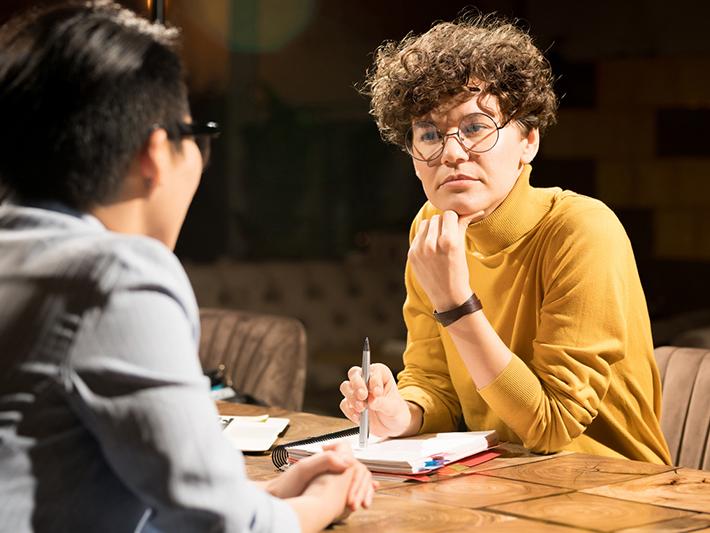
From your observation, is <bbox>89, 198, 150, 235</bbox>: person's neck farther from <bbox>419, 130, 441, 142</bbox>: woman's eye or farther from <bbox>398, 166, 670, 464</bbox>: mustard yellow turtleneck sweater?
<bbox>419, 130, 441, 142</bbox>: woman's eye

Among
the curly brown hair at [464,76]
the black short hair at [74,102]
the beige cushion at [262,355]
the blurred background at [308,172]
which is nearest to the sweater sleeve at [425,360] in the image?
the curly brown hair at [464,76]

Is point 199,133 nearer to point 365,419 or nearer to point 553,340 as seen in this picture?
point 365,419

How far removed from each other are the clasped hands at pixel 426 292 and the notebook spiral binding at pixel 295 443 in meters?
0.03

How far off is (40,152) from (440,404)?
1214 mm

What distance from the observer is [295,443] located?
178 cm

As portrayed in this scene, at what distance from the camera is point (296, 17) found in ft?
13.6

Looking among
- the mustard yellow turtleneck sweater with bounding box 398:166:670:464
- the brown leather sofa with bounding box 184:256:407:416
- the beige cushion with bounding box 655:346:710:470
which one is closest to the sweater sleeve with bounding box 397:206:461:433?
the mustard yellow turtleneck sweater with bounding box 398:166:670:464

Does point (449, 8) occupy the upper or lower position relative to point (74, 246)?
upper

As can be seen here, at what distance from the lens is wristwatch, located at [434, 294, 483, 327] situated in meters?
1.76

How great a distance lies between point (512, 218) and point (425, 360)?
0.36m

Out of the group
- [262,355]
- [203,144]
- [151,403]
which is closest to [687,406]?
[262,355]

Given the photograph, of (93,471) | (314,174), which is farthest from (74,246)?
(314,174)

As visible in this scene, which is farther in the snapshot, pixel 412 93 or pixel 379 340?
pixel 379 340

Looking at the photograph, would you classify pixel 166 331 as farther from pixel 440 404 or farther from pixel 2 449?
pixel 440 404
